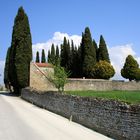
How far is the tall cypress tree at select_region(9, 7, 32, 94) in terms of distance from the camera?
49219 mm

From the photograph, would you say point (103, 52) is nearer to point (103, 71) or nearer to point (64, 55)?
point (103, 71)

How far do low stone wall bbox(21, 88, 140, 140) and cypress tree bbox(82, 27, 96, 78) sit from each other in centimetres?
4231

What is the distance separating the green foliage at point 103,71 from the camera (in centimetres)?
6306

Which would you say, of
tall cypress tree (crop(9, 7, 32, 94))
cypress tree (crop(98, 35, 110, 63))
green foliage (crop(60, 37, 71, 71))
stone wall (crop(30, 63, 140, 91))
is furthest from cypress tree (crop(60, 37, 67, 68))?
stone wall (crop(30, 63, 140, 91))

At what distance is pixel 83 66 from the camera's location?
66750 mm

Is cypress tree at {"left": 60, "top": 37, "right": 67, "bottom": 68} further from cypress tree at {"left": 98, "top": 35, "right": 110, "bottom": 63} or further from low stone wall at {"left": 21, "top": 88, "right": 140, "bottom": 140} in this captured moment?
low stone wall at {"left": 21, "top": 88, "right": 140, "bottom": 140}

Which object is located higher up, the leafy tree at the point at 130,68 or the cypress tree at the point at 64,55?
the cypress tree at the point at 64,55

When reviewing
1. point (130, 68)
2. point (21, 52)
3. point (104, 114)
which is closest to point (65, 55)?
point (130, 68)

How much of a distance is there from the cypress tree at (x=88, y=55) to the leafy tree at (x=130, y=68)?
584 cm

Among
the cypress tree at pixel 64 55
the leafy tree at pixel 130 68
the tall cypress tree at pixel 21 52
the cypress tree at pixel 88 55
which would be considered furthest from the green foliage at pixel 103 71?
the tall cypress tree at pixel 21 52

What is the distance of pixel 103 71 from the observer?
62906 millimetres

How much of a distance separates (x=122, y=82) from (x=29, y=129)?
39.6m

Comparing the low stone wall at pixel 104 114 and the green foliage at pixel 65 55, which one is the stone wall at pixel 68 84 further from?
the green foliage at pixel 65 55

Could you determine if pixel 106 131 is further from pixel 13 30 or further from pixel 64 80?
pixel 13 30
